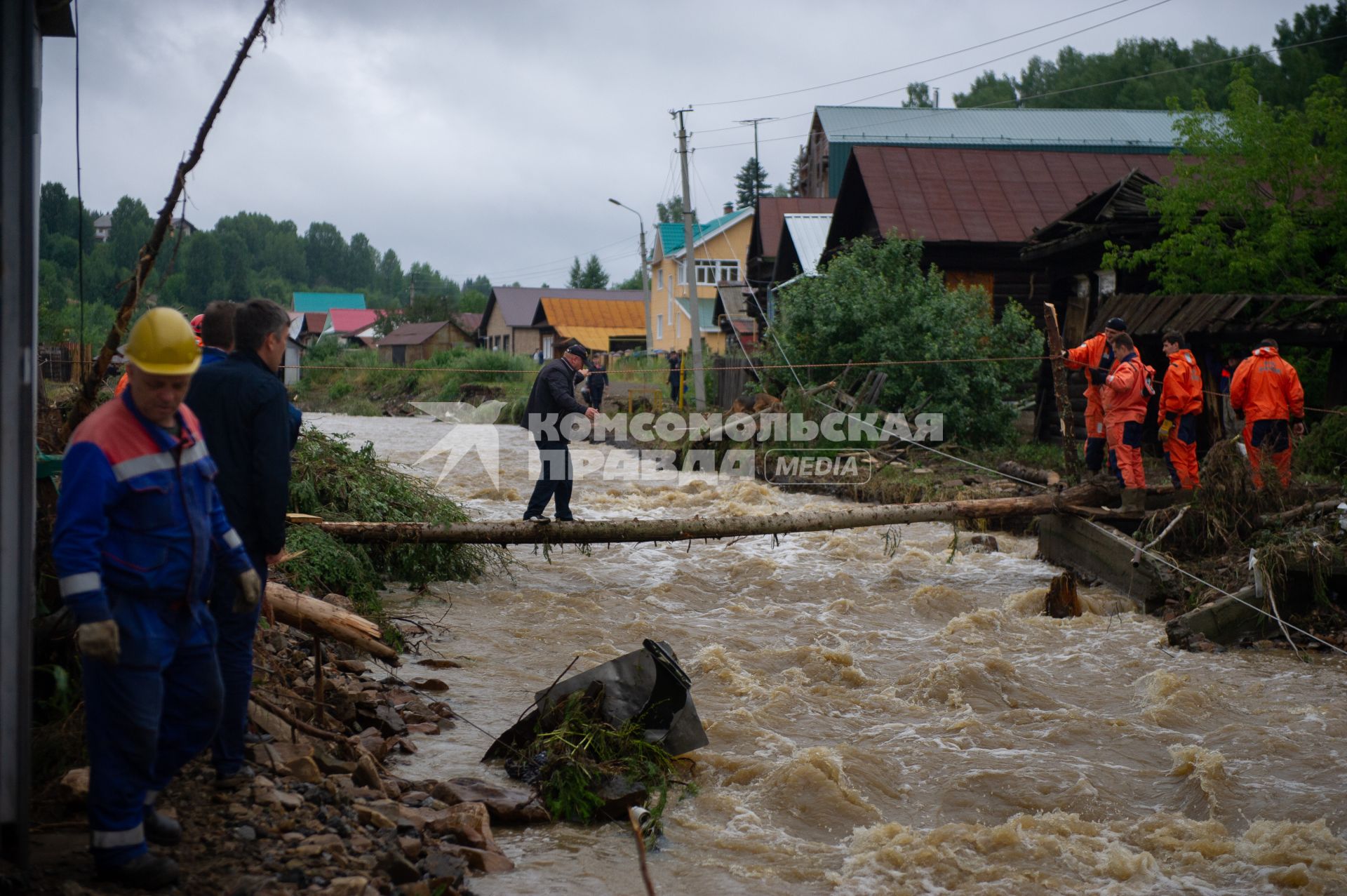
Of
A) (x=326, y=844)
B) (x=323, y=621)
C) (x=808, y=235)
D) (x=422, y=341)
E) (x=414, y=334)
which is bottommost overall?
(x=326, y=844)

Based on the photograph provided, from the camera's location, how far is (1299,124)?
16.0 m

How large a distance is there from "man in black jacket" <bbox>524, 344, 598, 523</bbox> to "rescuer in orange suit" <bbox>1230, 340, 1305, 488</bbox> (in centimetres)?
741

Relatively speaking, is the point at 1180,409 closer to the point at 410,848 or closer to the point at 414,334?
the point at 410,848

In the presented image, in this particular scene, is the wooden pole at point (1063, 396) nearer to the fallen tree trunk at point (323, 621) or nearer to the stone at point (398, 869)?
the fallen tree trunk at point (323, 621)

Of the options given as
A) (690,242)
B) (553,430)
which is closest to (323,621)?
(553,430)

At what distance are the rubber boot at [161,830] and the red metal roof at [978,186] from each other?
21.5 metres

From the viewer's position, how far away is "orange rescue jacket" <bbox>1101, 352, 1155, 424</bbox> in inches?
452

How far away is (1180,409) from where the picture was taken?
12.5 m

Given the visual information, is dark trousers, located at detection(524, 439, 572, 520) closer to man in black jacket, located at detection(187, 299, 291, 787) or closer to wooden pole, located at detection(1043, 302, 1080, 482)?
wooden pole, located at detection(1043, 302, 1080, 482)

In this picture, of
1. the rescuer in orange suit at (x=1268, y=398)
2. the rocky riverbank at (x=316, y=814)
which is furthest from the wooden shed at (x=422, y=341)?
the rocky riverbank at (x=316, y=814)

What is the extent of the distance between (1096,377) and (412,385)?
38.4 metres

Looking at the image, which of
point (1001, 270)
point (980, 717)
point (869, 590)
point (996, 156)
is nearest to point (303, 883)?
point (980, 717)

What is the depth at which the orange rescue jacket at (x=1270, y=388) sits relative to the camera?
12.2m

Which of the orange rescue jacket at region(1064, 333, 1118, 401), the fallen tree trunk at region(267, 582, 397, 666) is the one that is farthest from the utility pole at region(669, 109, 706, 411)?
the fallen tree trunk at region(267, 582, 397, 666)
